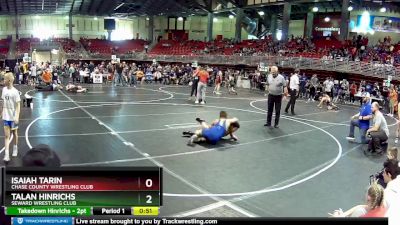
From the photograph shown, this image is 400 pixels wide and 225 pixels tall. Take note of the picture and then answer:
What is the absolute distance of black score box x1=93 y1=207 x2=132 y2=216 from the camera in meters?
2.03

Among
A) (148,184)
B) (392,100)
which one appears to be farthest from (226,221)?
(392,100)

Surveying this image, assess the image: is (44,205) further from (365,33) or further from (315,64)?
(365,33)

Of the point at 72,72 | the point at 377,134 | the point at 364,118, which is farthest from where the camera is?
the point at 72,72

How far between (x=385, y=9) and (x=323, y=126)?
1190 inches

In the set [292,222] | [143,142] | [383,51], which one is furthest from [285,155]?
[383,51]

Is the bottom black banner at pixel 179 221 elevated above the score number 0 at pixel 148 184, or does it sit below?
below

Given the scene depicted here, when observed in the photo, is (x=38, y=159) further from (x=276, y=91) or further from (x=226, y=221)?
(x=276, y=91)

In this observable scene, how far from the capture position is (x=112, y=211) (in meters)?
2.04

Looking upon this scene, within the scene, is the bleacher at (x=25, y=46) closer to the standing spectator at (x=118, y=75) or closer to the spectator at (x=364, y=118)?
the standing spectator at (x=118, y=75)

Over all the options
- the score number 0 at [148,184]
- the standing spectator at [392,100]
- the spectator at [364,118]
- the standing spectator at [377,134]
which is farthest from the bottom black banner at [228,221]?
the standing spectator at [392,100]

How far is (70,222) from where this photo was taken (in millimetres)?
2033

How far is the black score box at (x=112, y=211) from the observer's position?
203 cm

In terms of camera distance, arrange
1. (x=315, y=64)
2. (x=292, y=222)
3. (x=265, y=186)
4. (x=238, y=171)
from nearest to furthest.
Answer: (x=292, y=222)
(x=265, y=186)
(x=238, y=171)
(x=315, y=64)

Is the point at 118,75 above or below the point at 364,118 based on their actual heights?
above
